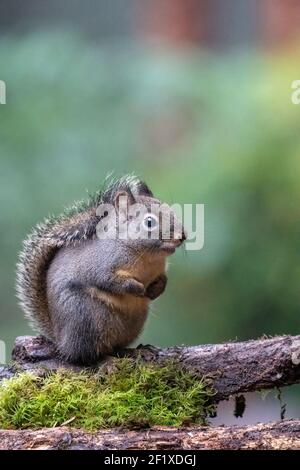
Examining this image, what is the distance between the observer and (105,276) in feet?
9.28

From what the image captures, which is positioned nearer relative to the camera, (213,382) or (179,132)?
(213,382)

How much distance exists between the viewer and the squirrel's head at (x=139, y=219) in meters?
2.76

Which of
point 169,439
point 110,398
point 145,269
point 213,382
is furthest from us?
point 145,269

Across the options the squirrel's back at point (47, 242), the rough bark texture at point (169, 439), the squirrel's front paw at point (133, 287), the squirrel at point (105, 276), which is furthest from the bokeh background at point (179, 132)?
the rough bark texture at point (169, 439)

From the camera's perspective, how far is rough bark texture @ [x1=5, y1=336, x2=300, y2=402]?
2.75 meters

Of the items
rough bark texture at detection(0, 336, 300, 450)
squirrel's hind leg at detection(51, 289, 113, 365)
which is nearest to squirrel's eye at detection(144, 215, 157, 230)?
squirrel's hind leg at detection(51, 289, 113, 365)

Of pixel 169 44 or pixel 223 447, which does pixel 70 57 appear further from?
pixel 223 447

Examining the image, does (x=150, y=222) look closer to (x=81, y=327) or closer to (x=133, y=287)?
(x=133, y=287)

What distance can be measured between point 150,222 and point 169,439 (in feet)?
2.45

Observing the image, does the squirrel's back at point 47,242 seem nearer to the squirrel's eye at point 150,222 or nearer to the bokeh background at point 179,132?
the squirrel's eye at point 150,222

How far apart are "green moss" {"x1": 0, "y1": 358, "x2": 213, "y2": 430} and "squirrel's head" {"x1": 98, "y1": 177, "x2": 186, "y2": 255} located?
0.38 meters

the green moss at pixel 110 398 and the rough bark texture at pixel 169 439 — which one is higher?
the green moss at pixel 110 398

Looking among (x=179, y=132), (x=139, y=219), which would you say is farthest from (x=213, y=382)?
(x=179, y=132)

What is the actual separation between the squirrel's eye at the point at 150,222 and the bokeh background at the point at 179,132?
122cm
